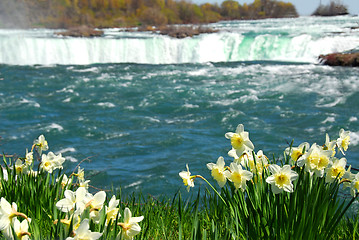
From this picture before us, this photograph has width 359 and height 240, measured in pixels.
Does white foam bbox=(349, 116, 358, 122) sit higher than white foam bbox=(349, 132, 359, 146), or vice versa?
white foam bbox=(349, 132, 359, 146)

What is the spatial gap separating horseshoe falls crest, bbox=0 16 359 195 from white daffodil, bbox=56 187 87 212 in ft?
12.8

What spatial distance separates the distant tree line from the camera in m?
52.1

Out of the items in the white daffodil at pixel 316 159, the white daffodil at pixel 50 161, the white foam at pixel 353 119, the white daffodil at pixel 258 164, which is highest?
the white daffodil at pixel 316 159

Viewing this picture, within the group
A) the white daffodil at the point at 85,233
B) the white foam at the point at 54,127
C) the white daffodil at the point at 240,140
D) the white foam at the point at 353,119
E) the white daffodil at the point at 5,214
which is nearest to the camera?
the white daffodil at the point at 85,233

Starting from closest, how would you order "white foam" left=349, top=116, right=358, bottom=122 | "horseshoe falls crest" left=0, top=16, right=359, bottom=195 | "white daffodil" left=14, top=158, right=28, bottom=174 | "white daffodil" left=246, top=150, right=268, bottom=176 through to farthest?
"white daffodil" left=246, top=150, right=268, bottom=176
"white daffodil" left=14, top=158, right=28, bottom=174
"horseshoe falls crest" left=0, top=16, right=359, bottom=195
"white foam" left=349, top=116, right=358, bottom=122

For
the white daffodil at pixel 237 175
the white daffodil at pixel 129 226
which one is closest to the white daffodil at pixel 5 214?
the white daffodil at pixel 129 226

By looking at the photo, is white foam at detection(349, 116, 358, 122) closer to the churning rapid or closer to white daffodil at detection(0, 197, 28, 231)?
white daffodil at detection(0, 197, 28, 231)

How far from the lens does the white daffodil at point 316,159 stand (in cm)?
224

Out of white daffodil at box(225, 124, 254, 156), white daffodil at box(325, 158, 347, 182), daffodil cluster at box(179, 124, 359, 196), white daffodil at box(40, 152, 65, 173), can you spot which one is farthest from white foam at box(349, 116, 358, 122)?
white daffodil at box(225, 124, 254, 156)

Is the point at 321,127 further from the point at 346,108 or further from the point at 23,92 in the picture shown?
the point at 23,92

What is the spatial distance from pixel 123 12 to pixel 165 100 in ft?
169

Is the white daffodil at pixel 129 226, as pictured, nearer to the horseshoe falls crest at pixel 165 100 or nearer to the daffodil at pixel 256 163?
the daffodil at pixel 256 163

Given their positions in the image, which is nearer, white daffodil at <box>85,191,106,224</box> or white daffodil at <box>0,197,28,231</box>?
white daffodil at <box>0,197,28,231</box>

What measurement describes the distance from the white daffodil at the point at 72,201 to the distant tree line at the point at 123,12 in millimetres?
50885
